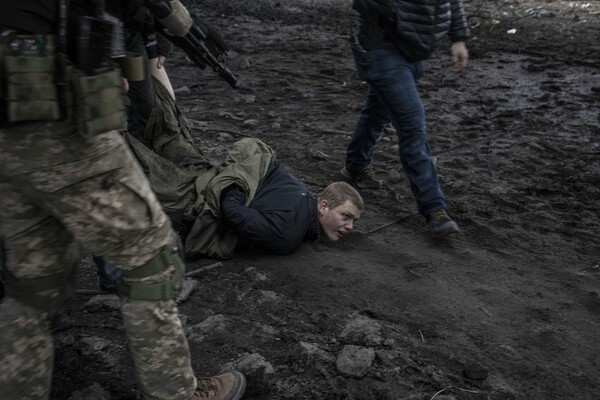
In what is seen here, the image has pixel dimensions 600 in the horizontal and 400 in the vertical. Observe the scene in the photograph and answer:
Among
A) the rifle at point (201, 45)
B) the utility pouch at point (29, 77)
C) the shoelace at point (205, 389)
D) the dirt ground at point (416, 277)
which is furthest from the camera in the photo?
the rifle at point (201, 45)

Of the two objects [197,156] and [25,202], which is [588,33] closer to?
[197,156]

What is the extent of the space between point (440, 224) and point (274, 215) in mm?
968

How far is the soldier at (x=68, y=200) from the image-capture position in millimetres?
1629

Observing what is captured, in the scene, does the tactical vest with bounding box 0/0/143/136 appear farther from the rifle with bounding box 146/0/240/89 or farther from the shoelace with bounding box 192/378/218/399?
the rifle with bounding box 146/0/240/89

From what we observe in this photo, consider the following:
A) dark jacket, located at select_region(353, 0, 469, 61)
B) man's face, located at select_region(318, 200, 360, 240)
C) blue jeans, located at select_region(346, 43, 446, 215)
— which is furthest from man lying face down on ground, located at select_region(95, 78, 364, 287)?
dark jacket, located at select_region(353, 0, 469, 61)

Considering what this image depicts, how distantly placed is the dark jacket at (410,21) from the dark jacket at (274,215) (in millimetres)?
951

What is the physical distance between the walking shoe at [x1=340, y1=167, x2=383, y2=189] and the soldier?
273 centimetres

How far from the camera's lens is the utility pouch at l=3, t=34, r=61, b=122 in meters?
1.60

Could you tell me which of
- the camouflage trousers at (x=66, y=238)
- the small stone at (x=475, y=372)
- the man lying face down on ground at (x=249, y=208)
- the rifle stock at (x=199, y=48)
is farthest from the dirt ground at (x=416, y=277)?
the rifle stock at (x=199, y=48)

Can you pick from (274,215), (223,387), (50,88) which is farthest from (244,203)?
(50,88)

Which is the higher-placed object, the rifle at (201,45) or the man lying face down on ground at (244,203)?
the rifle at (201,45)

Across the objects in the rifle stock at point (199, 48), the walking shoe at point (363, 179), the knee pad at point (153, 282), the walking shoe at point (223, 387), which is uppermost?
the rifle stock at point (199, 48)

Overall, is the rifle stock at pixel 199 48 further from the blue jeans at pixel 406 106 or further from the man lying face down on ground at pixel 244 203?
the blue jeans at pixel 406 106

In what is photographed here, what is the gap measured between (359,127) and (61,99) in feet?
9.52
